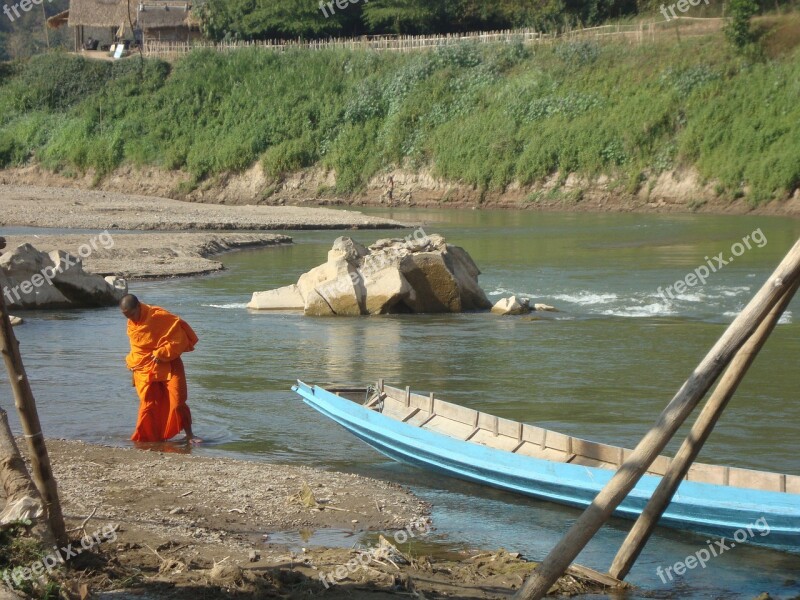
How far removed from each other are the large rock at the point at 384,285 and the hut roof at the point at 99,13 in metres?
51.0

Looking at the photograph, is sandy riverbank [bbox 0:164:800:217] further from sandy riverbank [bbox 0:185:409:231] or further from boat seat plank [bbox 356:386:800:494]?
boat seat plank [bbox 356:386:800:494]

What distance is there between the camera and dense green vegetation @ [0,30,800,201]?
4494 cm

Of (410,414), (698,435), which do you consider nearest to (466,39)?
(410,414)

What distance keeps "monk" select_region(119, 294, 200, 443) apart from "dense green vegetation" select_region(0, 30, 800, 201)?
113 ft

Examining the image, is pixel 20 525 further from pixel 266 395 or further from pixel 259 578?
pixel 266 395

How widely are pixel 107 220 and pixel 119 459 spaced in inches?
1061

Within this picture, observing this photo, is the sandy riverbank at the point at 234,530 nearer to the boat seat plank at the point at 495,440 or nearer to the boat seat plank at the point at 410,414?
the boat seat plank at the point at 495,440

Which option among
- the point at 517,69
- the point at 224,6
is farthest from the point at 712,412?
the point at 224,6

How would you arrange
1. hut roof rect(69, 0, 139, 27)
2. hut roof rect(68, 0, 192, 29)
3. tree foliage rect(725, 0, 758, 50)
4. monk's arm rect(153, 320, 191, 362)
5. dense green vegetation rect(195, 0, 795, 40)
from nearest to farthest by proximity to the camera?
Answer: 1. monk's arm rect(153, 320, 191, 362)
2. tree foliage rect(725, 0, 758, 50)
3. dense green vegetation rect(195, 0, 795, 40)
4. hut roof rect(68, 0, 192, 29)
5. hut roof rect(69, 0, 139, 27)

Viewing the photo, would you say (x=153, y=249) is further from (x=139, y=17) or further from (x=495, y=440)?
(x=139, y=17)

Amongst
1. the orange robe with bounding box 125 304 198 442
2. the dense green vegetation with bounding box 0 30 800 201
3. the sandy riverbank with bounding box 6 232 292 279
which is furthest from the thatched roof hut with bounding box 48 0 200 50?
the orange robe with bounding box 125 304 198 442

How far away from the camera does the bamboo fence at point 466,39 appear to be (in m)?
50.5

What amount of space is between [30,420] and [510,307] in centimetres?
1402

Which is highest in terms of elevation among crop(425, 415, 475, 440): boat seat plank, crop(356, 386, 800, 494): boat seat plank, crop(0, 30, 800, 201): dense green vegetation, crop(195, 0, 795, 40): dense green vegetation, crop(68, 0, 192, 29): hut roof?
→ crop(68, 0, 192, 29): hut roof
